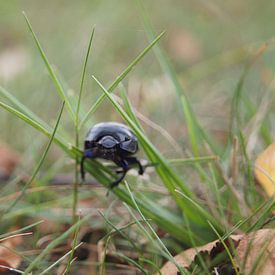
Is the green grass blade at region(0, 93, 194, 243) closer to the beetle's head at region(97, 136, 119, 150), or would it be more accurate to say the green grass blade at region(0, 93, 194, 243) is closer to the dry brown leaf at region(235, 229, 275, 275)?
the beetle's head at region(97, 136, 119, 150)

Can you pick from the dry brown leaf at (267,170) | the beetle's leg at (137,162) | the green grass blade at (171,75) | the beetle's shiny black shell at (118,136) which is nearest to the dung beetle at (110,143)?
the beetle's shiny black shell at (118,136)

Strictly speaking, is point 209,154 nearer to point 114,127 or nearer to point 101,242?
point 114,127

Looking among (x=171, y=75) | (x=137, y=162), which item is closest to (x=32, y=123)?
(x=137, y=162)

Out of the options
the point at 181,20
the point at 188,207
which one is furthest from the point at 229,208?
the point at 181,20

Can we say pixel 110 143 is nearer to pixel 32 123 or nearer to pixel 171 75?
pixel 32 123

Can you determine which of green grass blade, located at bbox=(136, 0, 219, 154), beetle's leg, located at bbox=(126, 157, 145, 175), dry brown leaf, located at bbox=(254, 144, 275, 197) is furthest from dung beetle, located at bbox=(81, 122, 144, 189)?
dry brown leaf, located at bbox=(254, 144, 275, 197)

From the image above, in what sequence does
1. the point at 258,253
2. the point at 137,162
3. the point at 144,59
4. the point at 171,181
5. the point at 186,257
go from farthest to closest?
the point at 144,59 < the point at 137,162 < the point at 171,181 < the point at 186,257 < the point at 258,253
